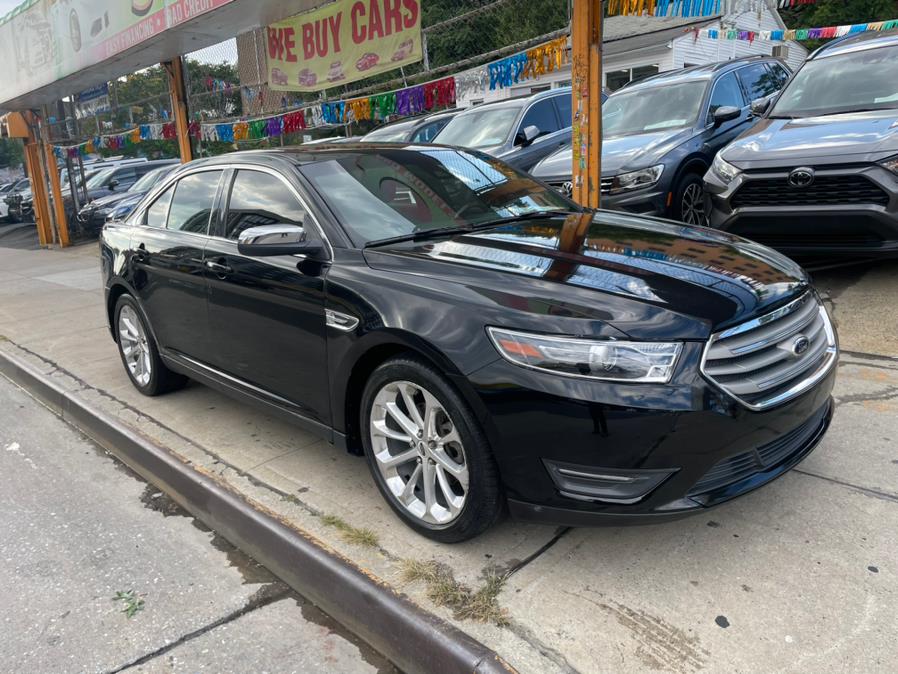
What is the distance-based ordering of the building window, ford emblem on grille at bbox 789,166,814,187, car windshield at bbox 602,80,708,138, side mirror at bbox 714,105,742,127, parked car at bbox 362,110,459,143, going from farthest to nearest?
the building window < parked car at bbox 362,110,459,143 < car windshield at bbox 602,80,708,138 < side mirror at bbox 714,105,742,127 < ford emblem on grille at bbox 789,166,814,187

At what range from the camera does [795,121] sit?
19.9 feet

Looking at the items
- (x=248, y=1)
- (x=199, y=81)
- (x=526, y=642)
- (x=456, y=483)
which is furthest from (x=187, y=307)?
(x=199, y=81)

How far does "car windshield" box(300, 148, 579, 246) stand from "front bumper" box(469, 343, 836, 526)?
3.96ft

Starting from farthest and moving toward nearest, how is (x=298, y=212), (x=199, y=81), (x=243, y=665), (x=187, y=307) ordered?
1. (x=199, y=81)
2. (x=187, y=307)
3. (x=298, y=212)
4. (x=243, y=665)

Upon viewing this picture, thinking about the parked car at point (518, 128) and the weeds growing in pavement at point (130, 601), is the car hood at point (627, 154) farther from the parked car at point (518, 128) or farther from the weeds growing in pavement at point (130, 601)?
the weeds growing in pavement at point (130, 601)

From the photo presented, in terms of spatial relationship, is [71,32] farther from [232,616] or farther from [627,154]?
[232,616]

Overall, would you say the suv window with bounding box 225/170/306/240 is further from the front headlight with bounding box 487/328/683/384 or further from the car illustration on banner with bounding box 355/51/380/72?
the car illustration on banner with bounding box 355/51/380/72

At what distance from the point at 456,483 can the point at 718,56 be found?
2256cm

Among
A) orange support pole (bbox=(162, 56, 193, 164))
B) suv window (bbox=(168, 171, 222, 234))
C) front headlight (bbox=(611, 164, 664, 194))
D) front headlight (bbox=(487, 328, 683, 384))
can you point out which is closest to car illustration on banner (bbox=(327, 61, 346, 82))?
orange support pole (bbox=(162, 56, 193, 164))

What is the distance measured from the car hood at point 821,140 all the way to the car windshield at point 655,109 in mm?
1302

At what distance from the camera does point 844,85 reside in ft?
20.5

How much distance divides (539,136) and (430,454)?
23.2 ft

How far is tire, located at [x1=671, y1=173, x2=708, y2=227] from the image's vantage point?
6691 mm

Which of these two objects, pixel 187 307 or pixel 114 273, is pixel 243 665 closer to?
pixel 187 307
